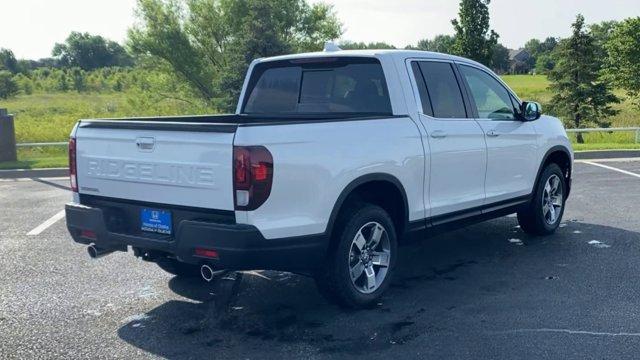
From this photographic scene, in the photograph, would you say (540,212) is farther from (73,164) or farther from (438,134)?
(73,164)

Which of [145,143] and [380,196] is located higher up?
[145,143]

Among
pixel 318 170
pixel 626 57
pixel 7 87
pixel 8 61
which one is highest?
pixel 8 61

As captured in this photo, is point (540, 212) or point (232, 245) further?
point (540, 212)

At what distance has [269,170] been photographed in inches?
161

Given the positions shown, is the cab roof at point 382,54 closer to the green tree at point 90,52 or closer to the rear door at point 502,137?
the rear door at point 502,137

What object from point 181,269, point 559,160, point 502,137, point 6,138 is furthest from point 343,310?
point 6,138

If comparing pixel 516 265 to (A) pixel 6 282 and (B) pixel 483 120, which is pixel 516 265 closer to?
(B) pixel 483 120

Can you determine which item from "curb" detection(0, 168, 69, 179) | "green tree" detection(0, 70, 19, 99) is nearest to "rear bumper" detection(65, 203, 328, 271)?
"curb" detection(0, 168, 69, 179)

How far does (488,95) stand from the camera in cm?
652

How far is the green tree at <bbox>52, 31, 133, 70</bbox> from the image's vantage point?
13062cm

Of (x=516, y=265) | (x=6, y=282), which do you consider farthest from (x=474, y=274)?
(x=6, y=282)

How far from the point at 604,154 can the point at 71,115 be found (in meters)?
35.6

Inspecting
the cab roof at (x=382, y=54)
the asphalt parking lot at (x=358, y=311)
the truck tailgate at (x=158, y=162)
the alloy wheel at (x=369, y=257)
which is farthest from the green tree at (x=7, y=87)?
the alloy wheel at (x=369, y=257)

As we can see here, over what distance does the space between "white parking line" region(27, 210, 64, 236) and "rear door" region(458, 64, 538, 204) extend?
544cm
